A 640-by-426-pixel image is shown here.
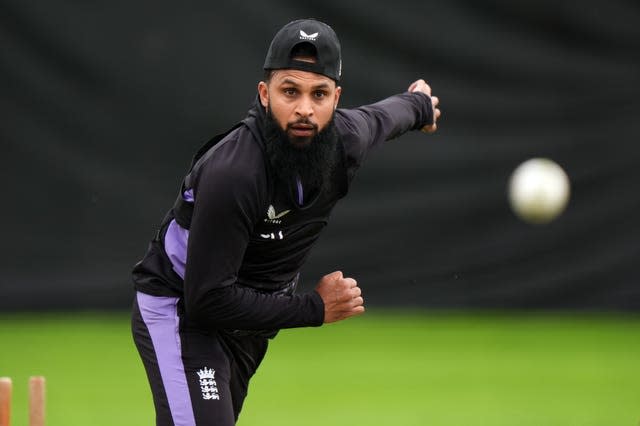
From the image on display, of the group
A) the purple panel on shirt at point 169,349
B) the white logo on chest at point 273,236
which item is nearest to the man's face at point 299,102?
the white logo on chest at point 273,236

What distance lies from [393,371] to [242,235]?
4.69 meters

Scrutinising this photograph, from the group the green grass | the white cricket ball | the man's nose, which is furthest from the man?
the white cricket ball

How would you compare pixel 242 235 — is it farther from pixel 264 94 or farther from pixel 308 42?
pixel 308 42

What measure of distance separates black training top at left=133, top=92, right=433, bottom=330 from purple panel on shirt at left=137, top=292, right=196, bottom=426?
2.2 inches

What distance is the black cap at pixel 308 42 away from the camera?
477 centimetres

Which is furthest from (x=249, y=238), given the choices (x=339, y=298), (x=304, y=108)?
(x=304, y=108)

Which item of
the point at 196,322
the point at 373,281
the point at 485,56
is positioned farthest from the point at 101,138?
the point at 196,322

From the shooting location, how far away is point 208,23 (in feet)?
35.8

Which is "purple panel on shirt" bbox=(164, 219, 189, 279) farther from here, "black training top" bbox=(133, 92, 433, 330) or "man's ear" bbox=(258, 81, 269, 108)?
"man's ear" bbox=(258, 81, 269, 108)

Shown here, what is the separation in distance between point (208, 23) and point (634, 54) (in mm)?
3883

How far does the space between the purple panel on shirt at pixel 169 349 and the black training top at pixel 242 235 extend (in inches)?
2.2

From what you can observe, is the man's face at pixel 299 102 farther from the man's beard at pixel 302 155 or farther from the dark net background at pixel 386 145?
the dark net background at pixel 386 145

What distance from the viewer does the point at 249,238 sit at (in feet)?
15.9

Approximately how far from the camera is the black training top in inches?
181
